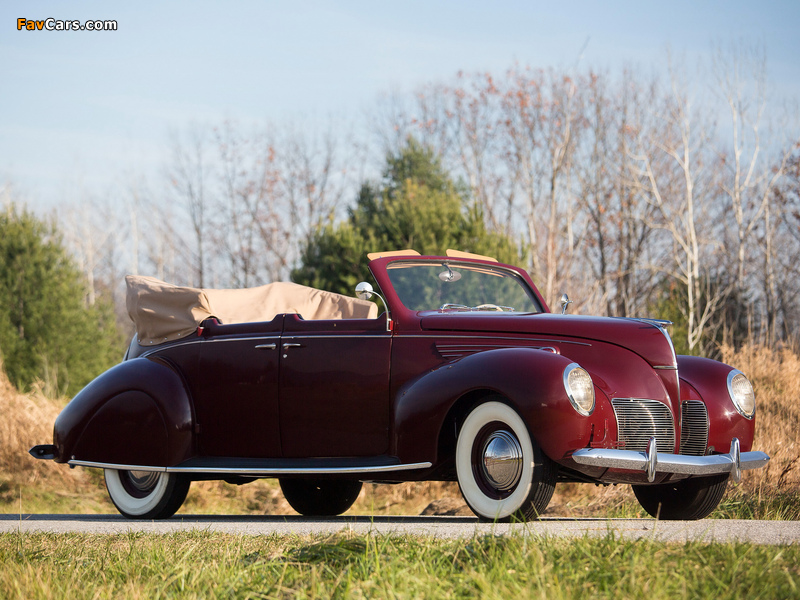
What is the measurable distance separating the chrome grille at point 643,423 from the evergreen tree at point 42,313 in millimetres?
15816

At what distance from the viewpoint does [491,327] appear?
542cm

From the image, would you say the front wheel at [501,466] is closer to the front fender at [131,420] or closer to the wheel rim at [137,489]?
the front fender at [131,420]

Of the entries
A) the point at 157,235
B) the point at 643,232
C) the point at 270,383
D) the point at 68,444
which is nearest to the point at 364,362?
the point at 270,383

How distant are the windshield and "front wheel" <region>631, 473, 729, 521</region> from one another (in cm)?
153

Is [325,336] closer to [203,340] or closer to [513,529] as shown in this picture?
[203,340]

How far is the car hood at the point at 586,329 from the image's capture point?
5.13 meters

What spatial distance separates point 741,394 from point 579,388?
1.52 m

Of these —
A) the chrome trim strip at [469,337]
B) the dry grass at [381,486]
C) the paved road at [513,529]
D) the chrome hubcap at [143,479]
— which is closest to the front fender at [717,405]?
the paved road at [513,529]

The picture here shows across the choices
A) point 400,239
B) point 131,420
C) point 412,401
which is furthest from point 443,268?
point 400,239

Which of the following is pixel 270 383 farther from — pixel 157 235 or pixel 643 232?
pixel 157 235

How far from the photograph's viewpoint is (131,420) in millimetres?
6398

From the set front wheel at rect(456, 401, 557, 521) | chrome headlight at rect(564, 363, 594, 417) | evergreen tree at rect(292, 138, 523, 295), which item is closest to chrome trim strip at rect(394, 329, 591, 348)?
chrome headlight at rect(564, 363, 594, 417)

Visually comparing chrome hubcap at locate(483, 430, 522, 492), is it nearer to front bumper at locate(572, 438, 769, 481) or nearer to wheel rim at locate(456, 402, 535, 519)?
wheel rim at locate(456, 402, 535, 519)

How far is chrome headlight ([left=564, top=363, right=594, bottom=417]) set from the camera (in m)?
4.61
